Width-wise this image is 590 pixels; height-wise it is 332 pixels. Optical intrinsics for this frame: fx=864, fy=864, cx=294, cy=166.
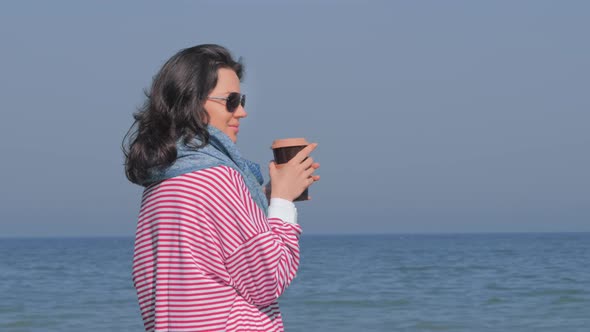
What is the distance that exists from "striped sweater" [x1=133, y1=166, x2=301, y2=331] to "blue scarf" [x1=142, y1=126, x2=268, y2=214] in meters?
0.02

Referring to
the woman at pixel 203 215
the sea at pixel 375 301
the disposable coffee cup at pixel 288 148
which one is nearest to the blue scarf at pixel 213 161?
the woman at pixel 203 215

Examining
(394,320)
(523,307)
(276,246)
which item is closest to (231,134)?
(276,246)

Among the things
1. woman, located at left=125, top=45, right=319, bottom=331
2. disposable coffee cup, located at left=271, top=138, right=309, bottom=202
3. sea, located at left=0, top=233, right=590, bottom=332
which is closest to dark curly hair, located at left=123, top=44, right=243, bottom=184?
woman, located at left=125, top=45, right=319, bottom=331

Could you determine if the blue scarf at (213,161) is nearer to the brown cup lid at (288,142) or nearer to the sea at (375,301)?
the brown cup lid at (288,142)

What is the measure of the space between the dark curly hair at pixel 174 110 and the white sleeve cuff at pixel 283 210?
0.90 ft

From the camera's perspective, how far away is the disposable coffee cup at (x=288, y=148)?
7.97 ft

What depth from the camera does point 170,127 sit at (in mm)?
2232

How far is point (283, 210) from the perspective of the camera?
7.64 ft

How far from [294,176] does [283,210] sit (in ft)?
0.39

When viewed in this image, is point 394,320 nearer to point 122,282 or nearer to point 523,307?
point 523,307

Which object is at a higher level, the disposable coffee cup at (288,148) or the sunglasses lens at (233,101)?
the sunglasses lens at (233,101)

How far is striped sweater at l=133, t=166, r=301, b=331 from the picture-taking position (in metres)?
2.16

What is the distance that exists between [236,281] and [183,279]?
0.44ft

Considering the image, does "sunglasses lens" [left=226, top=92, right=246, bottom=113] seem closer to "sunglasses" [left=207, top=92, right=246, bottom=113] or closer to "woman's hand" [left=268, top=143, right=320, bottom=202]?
"sunglasses" [left=207, top=92, right=246, bottom=113]
